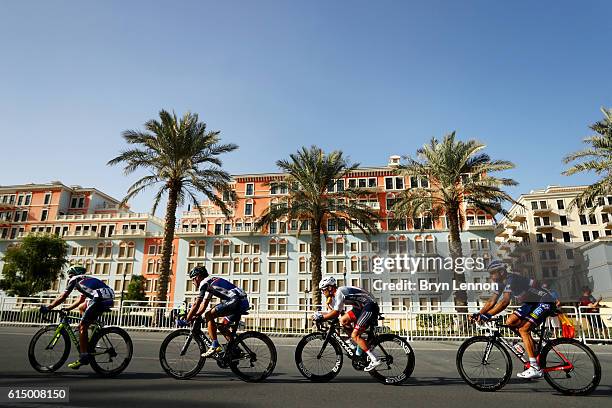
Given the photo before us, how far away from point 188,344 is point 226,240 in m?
46.9

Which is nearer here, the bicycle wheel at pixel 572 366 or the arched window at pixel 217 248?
the bicycle wheel at pixel 572 366

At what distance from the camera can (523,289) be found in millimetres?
5848

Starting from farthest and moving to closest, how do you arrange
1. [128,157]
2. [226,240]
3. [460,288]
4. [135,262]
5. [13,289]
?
[135,262] → [226,240] → [13,289] → [128,157] → [460,288]

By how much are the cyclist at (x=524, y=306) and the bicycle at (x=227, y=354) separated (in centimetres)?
316

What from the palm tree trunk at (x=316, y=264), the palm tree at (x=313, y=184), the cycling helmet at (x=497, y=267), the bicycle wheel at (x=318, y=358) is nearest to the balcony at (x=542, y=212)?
the palm tree at (x=313, y=184)

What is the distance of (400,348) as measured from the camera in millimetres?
5707

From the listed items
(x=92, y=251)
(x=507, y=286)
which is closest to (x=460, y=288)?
(x=507, y=286)

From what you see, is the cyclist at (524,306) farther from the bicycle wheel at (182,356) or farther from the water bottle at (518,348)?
the bicycle wheel at (182,356)

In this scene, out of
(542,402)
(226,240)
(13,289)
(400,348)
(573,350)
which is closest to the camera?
(542,402)

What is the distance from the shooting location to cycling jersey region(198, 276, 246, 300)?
6125 mm

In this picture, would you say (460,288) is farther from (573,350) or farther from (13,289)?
(13,289)

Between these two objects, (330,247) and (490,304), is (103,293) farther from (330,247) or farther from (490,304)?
(330,247)

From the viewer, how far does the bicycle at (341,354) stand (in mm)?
5691

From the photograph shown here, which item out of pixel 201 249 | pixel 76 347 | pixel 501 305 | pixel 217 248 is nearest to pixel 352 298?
pixel 501 305
